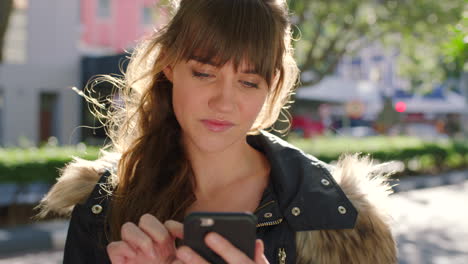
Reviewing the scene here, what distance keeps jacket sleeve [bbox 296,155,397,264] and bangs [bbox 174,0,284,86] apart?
17.4 inches

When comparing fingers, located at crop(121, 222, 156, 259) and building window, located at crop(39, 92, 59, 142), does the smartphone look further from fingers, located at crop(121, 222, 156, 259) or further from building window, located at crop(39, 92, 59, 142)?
building window, located at crop(39, 92, 59, 142)

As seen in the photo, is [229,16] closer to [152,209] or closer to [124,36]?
[152,209]

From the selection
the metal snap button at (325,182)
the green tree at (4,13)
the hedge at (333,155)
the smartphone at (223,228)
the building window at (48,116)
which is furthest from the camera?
the building window at (48,116)

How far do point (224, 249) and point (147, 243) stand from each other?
216mm

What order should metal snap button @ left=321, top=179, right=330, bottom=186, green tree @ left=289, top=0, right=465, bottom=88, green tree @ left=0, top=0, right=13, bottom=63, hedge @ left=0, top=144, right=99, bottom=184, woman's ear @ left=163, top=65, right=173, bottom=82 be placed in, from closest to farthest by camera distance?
metal snap button @ left=321, top=179, right=330, bottom=186 → woman's ear @ left=163, top=65, right=173, bottom=82 → green tree @ left=0, top=0, right=13, bottom=63 → hedge @ left=0, top=144, right=99, bottom=184 → green tree @ left=289, top=0, right=465, bottom=88

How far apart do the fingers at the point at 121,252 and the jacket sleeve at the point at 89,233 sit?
0.41 meters

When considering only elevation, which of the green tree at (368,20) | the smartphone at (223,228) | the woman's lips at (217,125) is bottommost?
the smartphone at (223,228)

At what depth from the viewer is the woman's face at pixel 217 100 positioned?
1.44m

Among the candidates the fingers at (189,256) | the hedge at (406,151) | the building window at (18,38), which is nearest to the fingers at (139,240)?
the fingers at (189,256)

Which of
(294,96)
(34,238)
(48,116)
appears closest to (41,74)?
(48,116)

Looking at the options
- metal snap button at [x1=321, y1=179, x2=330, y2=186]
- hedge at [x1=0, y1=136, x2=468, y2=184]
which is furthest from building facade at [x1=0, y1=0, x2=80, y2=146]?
metal snap button at [x1=321, y1=179, x2=330, y2=186]

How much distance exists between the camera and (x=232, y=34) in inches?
55.8

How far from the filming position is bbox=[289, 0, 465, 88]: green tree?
9.92 meters

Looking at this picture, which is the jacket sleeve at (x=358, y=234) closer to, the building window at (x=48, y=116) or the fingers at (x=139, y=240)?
the fingers at (x=139, y=240)
